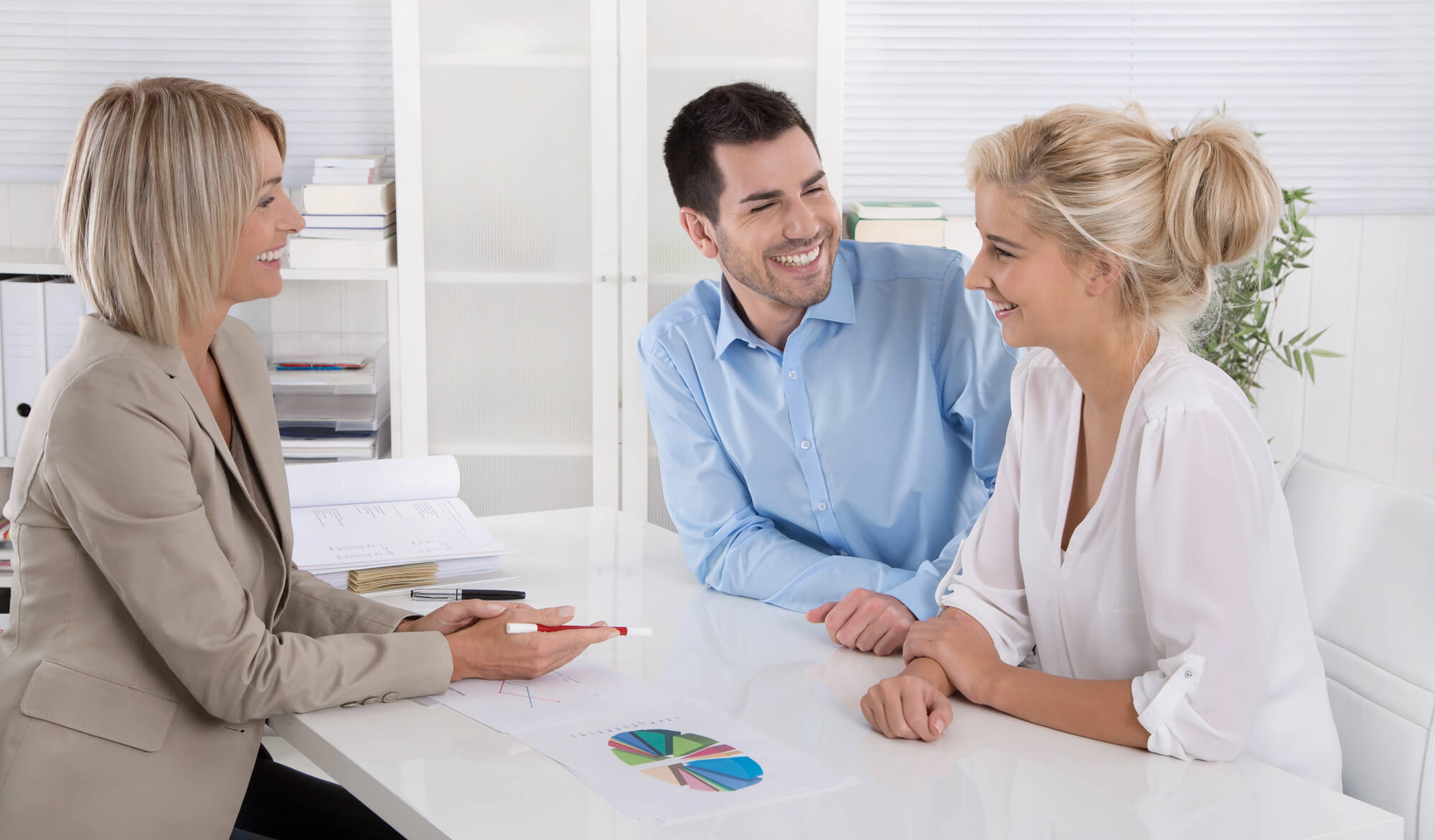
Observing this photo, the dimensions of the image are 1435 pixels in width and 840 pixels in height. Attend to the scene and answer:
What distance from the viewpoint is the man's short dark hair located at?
1.94 metres

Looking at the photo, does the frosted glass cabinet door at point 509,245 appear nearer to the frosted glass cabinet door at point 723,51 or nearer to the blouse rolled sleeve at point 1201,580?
the frosted glass cabinet door at point 723,51

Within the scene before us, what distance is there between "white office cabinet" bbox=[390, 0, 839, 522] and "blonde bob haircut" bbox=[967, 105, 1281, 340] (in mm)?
1798

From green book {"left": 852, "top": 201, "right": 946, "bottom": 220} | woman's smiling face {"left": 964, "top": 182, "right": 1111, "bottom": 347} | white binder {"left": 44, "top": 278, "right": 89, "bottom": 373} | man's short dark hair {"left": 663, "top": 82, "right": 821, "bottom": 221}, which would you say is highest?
man's short dark hair {"left": 663, "top": 82, "right": 821, "bottom": 221}

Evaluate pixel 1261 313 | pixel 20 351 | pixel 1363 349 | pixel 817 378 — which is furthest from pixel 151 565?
pixel 1363 349

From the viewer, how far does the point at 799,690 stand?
131 centimetres

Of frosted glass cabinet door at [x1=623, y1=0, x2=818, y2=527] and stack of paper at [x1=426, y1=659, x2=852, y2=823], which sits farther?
frosted glass cabinet door at [x1=623, y1=0, x2=818, y2=527]

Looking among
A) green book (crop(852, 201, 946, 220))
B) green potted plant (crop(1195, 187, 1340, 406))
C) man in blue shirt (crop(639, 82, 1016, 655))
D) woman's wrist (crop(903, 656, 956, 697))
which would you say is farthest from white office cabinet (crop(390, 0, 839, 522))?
woman's wrist (crop(903, 656, 956, 697))

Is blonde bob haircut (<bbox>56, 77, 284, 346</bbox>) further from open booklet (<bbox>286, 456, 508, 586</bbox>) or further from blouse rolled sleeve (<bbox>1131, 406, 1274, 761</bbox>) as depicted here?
blouse rolled sleeve (<bbox>1131, 406, 1274, 761</bbox>)

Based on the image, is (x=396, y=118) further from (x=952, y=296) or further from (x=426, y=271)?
(x=952, y=296)

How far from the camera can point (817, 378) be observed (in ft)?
6.36

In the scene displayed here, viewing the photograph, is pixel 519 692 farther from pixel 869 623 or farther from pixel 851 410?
pixel 851 410

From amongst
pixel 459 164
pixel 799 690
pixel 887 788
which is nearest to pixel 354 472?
pixel 799 690

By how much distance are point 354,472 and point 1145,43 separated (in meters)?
2.58

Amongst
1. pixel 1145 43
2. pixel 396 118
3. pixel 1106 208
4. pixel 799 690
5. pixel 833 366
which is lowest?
pixel 799 690
